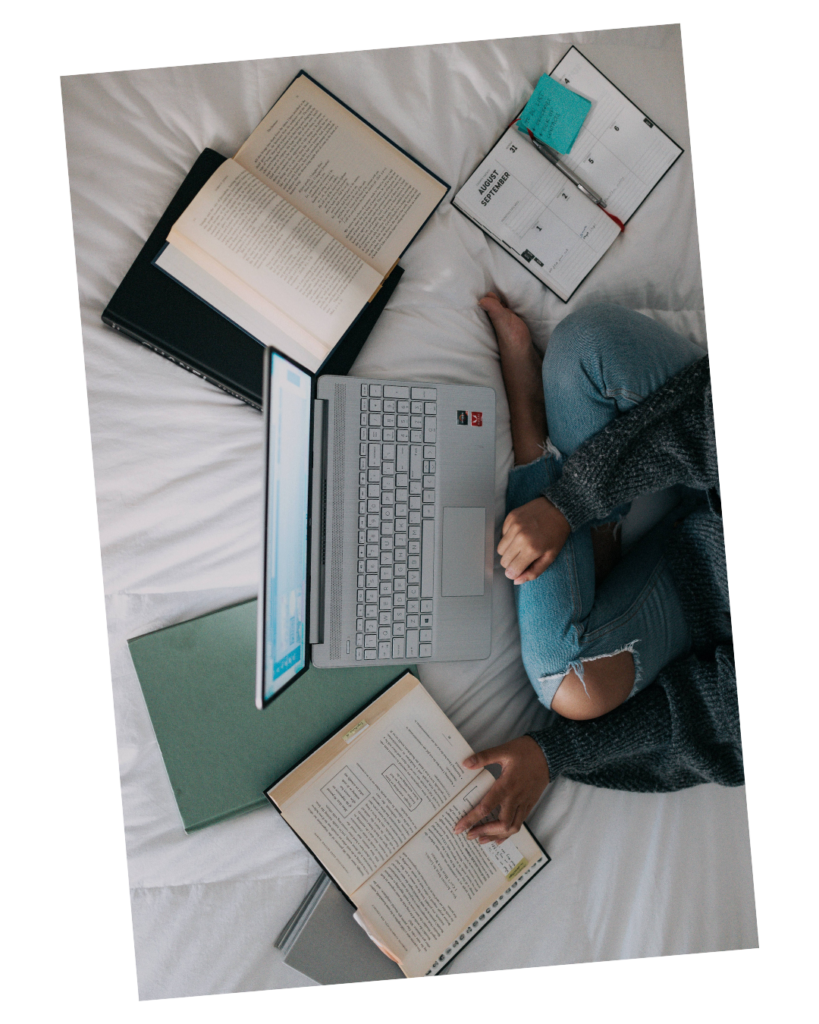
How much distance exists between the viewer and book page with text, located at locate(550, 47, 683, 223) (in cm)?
112

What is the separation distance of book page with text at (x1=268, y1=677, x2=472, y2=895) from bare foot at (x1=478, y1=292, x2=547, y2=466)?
440mm

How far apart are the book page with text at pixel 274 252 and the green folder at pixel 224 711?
1.56 ft

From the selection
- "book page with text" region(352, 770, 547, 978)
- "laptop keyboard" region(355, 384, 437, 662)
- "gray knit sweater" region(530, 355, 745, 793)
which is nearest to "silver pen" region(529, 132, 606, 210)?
"gray knit sweater" region(530, 355, 745, 793)

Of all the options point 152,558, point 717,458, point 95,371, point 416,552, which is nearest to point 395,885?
point 416,552

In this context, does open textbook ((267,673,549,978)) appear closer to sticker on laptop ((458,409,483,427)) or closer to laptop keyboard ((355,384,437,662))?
laptop keyboard ((355,384,437,662))

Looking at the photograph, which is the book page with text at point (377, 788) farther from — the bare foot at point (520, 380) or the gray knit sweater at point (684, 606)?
the bare foot at point (520, 380)

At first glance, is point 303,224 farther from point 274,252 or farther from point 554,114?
point 554,114

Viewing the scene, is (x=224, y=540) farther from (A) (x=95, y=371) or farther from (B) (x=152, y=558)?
(A) (x=95, y=371)

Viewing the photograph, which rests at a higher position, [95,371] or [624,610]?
[95,371]

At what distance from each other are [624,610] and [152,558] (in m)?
0.77

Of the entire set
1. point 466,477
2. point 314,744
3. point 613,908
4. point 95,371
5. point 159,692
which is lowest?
point 613,908

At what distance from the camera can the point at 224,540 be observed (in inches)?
41.4

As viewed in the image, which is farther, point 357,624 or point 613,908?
point 613,908

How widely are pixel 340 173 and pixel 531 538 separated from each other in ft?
2.16
